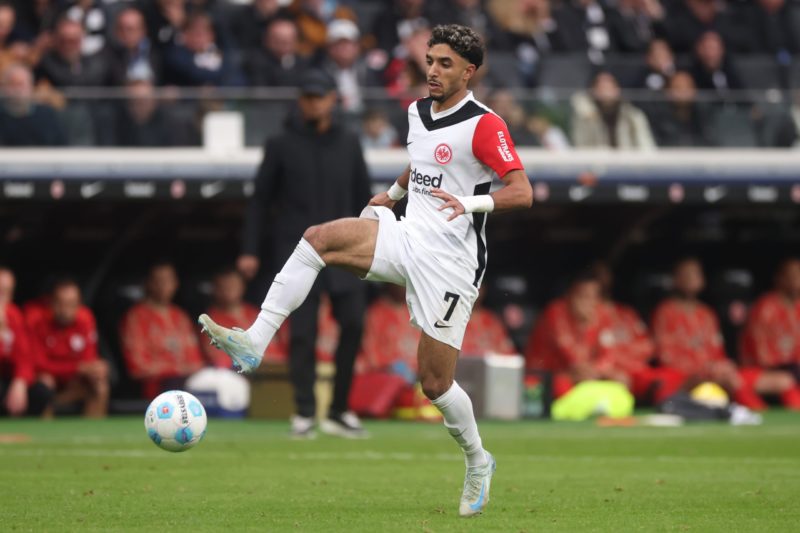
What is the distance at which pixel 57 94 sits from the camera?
1368cm

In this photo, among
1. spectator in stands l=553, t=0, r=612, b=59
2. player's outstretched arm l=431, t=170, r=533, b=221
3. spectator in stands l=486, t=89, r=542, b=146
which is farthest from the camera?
spectator in stands l=553, t=0, r=612, b=59

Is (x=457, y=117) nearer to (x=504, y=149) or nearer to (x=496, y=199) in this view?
(x=504, y=149)

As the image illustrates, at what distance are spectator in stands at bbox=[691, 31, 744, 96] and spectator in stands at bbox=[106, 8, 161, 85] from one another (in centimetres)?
592

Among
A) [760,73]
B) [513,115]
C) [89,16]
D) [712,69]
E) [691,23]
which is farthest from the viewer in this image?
[691,23]

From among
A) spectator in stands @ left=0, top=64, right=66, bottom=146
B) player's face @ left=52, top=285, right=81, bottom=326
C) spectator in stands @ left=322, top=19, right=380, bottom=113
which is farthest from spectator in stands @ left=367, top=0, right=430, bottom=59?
player's face @ left=52, top=285, right=81, bottom=326

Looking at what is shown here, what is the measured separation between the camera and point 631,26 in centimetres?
1769

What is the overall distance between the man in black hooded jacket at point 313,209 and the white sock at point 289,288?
4188 millimetres

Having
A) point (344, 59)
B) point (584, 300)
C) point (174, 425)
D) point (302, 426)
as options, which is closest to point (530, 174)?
point (584, 300)

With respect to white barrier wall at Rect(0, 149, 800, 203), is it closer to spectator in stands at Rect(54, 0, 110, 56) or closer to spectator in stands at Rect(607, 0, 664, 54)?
spectator in stands at Rect(54, 0, 110, 56)

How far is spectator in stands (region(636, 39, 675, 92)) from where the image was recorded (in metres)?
16.4

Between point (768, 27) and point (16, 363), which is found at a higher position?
point (768, 27)

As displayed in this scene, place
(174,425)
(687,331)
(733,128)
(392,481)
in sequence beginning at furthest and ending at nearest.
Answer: (687,331) → (733,128) → (392,481) → (174,425)

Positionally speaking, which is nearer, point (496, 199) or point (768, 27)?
point (496, 199)

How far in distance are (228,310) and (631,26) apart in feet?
20.1
